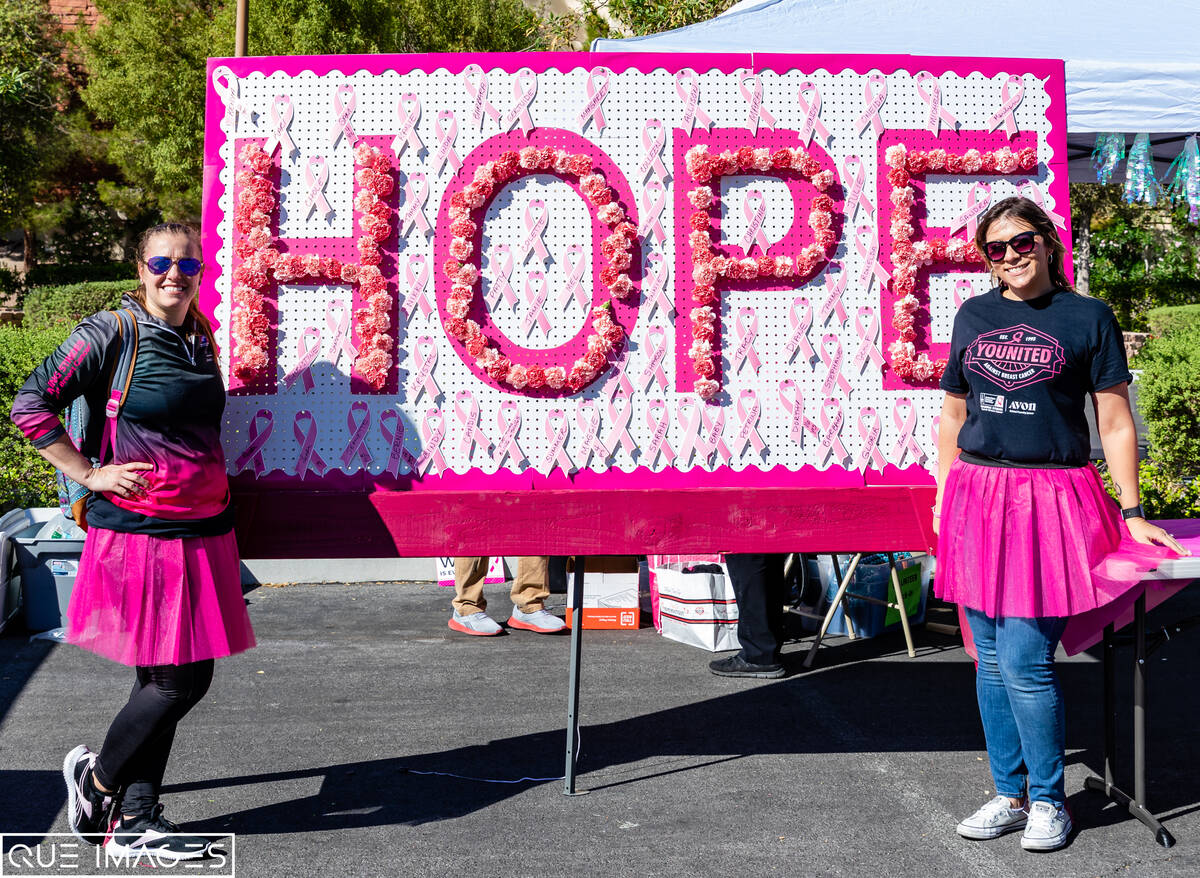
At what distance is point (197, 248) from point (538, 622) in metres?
3.67

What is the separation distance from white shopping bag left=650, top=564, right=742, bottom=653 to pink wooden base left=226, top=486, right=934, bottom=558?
2.25 m

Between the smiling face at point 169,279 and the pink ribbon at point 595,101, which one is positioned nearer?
the smiling face at point 169,279

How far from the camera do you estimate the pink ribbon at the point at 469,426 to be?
4230 mm

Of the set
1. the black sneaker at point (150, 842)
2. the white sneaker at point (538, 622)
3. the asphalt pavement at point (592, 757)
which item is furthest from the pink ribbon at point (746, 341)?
the white sneaker at point (538, 622)

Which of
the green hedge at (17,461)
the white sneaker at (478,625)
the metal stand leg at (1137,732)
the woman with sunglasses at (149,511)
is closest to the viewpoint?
the woman with sunglasses at (149,511)

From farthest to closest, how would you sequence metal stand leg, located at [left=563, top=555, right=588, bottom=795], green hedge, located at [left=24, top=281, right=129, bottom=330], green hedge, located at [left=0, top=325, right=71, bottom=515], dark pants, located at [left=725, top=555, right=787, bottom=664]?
green hedge, located at [left=24, top=281, right=129, bottom=330], green hedge, located at [left=0, top=325, right=71, bottom=515], dark pants, located at [left=725, top=555, right=787, bottom=664], metal stand leg, located at [left=563, top=555, right=588, bottom=795]

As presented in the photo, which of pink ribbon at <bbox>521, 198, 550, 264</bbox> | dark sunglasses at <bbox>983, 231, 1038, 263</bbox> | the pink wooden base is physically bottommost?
the pink wooden base

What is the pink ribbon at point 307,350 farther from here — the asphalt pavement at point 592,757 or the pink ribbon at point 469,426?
the asphalt pavement at point 592,757

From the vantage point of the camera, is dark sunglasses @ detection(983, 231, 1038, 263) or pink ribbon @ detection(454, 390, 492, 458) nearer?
dark sunglasses @ detection(983, 231, 1038, 263)

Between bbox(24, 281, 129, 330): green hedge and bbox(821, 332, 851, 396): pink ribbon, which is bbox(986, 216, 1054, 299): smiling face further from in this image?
bbox(24, 281, 129, 330): green hedge

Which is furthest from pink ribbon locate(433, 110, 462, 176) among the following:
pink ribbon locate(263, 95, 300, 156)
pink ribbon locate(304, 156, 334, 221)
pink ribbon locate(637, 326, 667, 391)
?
pink ribbon locate(637, 326, 667, 391)

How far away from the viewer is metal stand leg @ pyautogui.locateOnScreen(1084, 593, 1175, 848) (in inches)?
157

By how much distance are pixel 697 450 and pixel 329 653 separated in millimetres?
3092

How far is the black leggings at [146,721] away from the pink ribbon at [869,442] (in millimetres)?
2446
